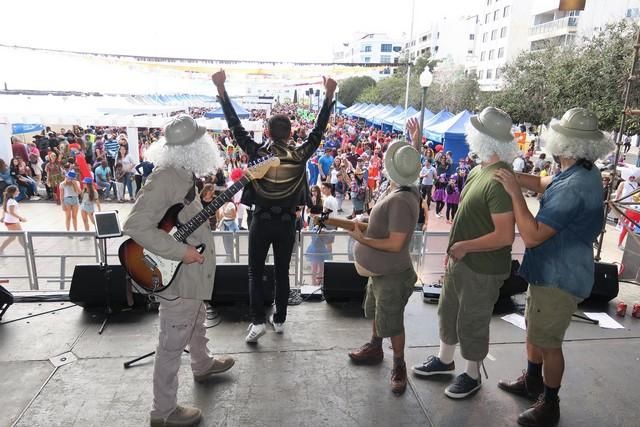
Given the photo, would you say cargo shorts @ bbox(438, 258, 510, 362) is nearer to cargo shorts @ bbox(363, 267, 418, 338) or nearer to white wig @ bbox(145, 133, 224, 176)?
cargo shorts @ bbox(363, 267, 418, 338)

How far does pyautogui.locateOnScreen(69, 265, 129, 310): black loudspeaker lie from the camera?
160 inches

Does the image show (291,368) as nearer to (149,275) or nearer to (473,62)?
(149,275)

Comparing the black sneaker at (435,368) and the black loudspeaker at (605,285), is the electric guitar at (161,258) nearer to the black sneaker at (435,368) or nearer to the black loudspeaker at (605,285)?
the black sneaker at (435,368)

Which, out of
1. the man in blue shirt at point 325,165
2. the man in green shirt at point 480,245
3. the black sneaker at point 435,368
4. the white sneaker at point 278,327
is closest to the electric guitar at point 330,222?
the man in green shirt at point 480,245

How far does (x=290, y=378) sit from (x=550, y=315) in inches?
69.5

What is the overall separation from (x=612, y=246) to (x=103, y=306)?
9802 mm

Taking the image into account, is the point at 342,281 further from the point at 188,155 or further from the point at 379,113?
the point at 379,113

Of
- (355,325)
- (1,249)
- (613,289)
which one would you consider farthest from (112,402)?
(613,289)

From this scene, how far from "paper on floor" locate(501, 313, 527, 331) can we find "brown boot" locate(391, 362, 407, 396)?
160 centimetres

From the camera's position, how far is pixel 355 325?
404cm

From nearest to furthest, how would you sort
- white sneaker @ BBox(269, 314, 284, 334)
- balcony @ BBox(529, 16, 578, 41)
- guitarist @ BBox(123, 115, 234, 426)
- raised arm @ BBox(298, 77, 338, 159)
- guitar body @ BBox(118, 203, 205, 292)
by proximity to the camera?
guitarist @ BBox(123, 115, 234, 426)
guitar body @ BBox(118, 203, 205, 292)
raised arm @ BBox(298, 77, 338, 159)
white sneaker @ BBox(269, 314, 284, 334)
balcony @ BBox(529, 16, 578, 41)

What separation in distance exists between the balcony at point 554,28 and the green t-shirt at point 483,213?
1882 inches

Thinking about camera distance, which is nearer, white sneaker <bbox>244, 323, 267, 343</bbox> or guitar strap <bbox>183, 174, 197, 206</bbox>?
guitar strap <bbox>183, 174, 197, 206</bbox>

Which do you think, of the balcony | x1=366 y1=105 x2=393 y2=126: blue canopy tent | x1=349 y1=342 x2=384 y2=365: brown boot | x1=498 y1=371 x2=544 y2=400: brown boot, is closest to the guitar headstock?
x1=349 y1=342 x2=384 y2=365: brown boot
